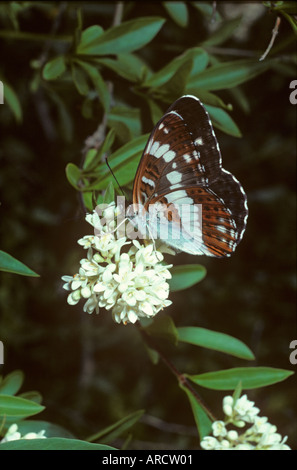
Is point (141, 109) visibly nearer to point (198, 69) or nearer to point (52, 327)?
point (198, 69)

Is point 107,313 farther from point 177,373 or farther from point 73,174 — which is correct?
point 73,174

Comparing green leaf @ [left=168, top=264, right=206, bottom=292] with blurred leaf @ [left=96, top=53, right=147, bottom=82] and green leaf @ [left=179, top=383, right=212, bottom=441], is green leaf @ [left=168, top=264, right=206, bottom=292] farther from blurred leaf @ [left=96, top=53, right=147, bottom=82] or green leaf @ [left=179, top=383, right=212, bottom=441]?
blurred leaf @ [left=96, top=53, right=147, bottom=82]

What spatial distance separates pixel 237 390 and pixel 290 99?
1751 mm

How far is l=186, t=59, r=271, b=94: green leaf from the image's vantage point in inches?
76.7

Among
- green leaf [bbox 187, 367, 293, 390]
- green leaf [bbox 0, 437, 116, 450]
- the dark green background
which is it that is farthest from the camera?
the dark green background

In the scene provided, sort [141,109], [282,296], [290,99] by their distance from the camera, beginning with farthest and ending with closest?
[282,296]
[290,99]
[141,109]

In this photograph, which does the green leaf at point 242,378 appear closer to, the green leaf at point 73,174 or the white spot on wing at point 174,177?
Result: the white spot on wing at point 174,177

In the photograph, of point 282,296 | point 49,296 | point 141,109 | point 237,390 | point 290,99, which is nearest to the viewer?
point 237,390

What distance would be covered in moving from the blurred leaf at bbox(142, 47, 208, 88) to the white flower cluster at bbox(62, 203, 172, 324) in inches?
28.3

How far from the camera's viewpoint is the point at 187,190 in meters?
1.61

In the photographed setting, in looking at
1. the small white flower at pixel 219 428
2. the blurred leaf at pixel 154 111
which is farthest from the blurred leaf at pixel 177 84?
the small white flower at pixel 219 428
